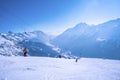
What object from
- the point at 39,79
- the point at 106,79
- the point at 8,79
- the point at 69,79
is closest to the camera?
the point at 8,79

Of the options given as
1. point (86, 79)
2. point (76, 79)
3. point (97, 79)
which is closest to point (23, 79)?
point (76, 79)

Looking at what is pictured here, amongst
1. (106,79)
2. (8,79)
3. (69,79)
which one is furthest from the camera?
(106,79)

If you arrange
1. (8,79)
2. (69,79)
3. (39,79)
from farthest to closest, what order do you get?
(69,79), (39,79), (8,79)

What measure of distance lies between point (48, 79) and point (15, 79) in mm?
1928

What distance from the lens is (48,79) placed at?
→ 8914 millimetres

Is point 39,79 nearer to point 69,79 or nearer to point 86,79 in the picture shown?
point 69,79

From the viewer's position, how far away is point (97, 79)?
994 centimetres

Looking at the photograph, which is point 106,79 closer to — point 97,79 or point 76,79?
point 97,79

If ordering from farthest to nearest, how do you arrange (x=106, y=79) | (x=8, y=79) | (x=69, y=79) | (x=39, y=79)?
1. (x=106, y=79)
2. (x=69, y=79)
3. (x=39, y=79)
4. (x=8, y=79)

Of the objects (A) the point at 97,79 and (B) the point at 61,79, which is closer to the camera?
(B) the point at 61,79

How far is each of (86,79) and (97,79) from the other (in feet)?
2.65

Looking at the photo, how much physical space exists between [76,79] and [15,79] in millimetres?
3798

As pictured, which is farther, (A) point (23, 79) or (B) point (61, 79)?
(B) point (61, 79)

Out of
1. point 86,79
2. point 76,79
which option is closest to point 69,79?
point 76,79
